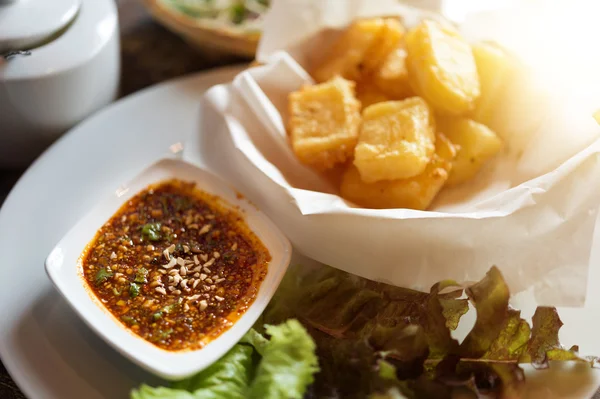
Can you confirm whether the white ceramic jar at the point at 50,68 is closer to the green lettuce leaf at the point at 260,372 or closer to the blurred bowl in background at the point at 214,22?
the blurred bowl in background at the point at 214,22

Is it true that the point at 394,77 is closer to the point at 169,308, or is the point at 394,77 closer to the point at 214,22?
the point at 214,22

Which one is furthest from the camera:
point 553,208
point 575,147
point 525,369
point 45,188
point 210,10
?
point 210,10

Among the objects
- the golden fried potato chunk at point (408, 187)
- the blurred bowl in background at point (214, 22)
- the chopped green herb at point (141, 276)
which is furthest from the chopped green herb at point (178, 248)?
the blurred bowl in background at point (214, 22)

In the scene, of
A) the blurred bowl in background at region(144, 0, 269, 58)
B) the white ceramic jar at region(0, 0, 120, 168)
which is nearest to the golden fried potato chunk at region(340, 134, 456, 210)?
the blurred bowl in background at region(144, 0, 269, 58)

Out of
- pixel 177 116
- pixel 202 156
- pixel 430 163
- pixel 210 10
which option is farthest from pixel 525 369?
pixel 210 10

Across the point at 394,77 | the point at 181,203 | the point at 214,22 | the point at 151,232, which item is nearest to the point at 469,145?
the point at 394,77

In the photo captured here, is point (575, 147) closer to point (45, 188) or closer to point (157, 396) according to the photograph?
point (157, 396)

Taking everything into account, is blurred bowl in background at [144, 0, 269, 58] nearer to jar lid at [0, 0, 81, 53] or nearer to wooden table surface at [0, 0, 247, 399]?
wooden table surface at [0, 0, 247, 399]
